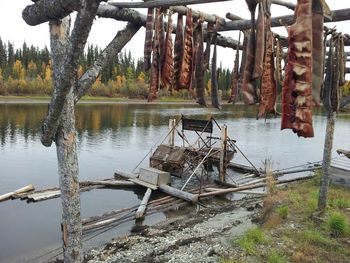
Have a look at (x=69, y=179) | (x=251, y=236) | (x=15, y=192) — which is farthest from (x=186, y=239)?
(x=15, y=192)

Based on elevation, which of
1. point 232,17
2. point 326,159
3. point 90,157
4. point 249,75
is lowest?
point 90,157

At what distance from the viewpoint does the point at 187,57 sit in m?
4.59

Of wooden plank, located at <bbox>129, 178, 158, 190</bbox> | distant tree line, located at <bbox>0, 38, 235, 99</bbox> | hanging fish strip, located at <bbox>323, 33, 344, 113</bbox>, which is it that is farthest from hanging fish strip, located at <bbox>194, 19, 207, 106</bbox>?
distant tree line, located at <bbox>0, 38, 235, 99</bbox>

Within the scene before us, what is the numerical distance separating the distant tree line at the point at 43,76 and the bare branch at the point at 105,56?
75.5 m

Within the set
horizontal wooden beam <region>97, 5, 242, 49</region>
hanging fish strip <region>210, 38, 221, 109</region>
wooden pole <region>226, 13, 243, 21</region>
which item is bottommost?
hanging fish strip <region>210, 38, 221, 109</region>

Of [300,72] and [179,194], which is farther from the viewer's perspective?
[179,194]

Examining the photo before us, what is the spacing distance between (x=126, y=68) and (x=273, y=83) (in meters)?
129

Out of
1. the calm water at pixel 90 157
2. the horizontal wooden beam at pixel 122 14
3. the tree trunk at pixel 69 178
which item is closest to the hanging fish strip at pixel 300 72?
the horizontal wooden beam at pixel 122 14

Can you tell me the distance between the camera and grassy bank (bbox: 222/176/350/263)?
9487 millimetres

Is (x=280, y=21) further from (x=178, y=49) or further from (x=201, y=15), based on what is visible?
(x=178, y=49)

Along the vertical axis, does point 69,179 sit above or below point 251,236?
above

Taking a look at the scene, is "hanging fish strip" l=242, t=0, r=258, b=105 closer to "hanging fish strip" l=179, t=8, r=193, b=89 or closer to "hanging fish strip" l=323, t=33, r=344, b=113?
"hanging fish strip" l=179, t=8, r=193, b=89

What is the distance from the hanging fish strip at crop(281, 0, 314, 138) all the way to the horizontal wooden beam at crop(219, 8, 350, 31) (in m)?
0.47

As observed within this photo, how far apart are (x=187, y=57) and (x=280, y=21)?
1.17 meters
